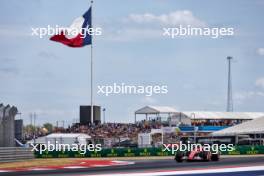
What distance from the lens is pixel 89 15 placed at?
37.9 m

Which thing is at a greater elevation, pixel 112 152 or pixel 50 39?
pixel 50 39

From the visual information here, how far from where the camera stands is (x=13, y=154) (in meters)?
26.5

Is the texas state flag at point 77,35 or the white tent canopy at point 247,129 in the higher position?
the texas state flag at point 77,35

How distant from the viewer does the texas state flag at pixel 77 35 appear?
29.8m

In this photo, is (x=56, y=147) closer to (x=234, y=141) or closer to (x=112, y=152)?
(x=112, y=152)

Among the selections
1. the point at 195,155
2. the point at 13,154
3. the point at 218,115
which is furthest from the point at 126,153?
the point at 218,115

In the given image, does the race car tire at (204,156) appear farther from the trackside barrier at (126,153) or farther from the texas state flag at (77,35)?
the trackside barrier at (126,153)

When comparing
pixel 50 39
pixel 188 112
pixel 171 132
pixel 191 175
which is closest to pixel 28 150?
pixel 50 39

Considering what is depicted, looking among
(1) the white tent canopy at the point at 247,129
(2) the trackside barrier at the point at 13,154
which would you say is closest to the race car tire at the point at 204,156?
(2) the trackside barrier at the point at 13,154

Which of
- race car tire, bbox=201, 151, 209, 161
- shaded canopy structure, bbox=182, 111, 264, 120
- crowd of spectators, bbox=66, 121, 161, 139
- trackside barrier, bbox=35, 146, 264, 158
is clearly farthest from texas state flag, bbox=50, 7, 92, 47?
shaded canopy structure, bbox=182, 111, 264, 120

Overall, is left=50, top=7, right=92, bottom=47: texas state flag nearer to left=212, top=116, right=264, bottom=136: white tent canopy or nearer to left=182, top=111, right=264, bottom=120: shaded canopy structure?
left=212, top=116, right=264, bottom=136: white tent canopy

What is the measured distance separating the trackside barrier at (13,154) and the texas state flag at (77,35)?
5.59 metres

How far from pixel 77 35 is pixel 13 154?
27.3 ft

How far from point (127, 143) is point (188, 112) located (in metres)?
19.7
